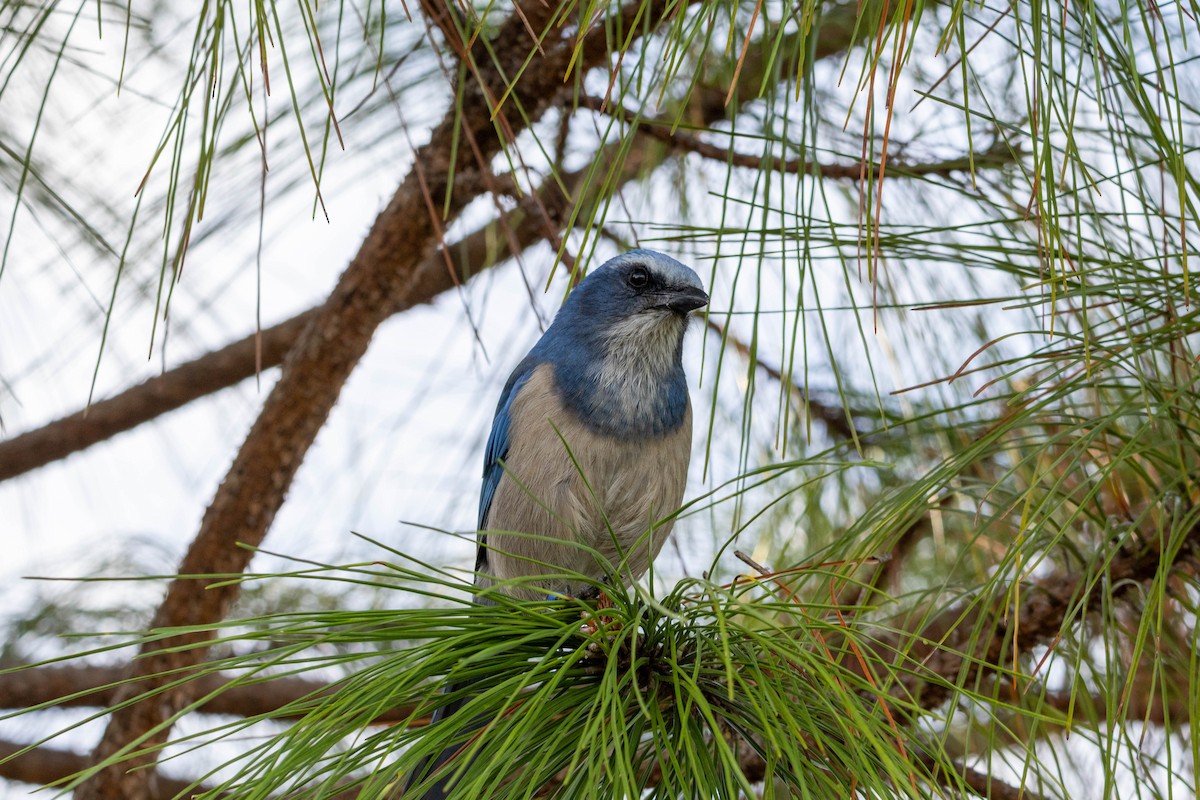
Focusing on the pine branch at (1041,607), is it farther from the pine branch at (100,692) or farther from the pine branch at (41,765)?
the pine branch at (41,765)

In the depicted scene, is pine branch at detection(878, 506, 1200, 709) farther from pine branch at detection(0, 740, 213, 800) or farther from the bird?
pine branch at detection(0, 740, 213, 800)

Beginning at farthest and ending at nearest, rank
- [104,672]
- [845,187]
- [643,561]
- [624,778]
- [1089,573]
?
[104,672], [845,187], [643,561], [1089,573], [624,778]

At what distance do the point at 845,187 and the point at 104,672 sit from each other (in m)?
2.44

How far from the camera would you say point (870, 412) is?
3.22 metres

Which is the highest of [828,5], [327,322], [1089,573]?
[828,5]

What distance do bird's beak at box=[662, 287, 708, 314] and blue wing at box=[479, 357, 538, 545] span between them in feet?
1.08

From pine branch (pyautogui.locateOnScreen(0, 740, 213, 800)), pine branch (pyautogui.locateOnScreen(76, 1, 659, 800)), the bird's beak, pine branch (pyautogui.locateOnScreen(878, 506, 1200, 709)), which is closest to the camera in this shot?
pine branch (pyautogui.locateOnScreen(878, 506, 1200, 709))

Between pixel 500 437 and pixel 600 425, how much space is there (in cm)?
33

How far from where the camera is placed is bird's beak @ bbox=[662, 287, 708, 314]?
8.38 ft

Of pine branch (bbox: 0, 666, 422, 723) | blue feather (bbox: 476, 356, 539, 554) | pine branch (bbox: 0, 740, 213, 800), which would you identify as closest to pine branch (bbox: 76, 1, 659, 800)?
blue feather (bbox: 476, 356, 539, 554)

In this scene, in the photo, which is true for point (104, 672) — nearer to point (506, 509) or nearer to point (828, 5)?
point (506, 509)

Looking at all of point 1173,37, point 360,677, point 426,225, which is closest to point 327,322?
point 426,225

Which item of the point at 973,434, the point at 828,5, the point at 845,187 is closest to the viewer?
the point at 973,434

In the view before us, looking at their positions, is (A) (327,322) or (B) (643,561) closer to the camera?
(B) (643,561)
